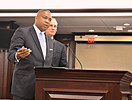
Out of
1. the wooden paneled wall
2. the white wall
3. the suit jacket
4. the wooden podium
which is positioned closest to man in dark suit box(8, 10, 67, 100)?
the suit jacket

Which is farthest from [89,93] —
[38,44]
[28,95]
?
[38,44]

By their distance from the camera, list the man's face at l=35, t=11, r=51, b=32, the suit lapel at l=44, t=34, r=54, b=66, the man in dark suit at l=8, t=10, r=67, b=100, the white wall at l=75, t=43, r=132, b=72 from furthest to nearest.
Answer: the white wall at l=75, t=43, r=132, b=72
the man's face at l=35, t=11, r=51, b=32
the suit lapel at l=44, t=34, r=54, b=66
the man in dark suit at l=8, t=10, r=67, b=100

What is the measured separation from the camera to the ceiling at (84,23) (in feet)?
23.9

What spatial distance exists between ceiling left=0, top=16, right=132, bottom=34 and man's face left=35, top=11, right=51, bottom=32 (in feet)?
15.6

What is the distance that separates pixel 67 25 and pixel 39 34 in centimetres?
593

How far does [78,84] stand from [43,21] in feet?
2.66


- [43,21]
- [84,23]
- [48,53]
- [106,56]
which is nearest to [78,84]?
[48,53]

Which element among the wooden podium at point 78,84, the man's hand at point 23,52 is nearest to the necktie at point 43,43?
the man's hand at point 23,52

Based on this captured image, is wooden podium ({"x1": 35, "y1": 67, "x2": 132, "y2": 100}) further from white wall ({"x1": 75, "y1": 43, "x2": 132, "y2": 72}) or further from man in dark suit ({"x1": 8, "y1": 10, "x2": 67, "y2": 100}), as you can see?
white wall ({"x1": 75, "y1": 43, "x2": 132, "y2": 72})

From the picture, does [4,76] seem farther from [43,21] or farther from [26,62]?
[26,62]

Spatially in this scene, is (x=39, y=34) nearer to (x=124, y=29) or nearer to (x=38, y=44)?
(x=38, y=44)

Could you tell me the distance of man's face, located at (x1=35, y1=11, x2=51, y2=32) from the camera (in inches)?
95.0

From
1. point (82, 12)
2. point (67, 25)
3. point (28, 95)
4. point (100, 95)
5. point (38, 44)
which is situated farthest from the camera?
point (67, 25)
